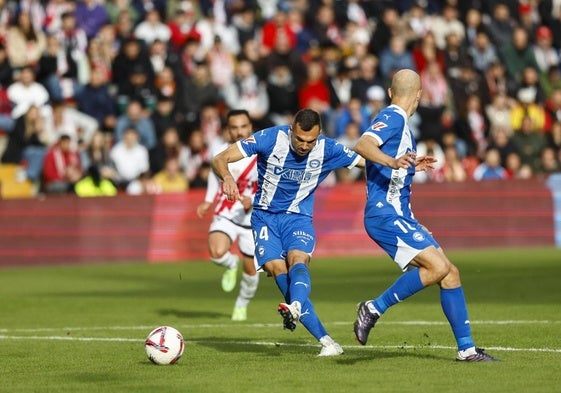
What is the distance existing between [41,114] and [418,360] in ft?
51.1

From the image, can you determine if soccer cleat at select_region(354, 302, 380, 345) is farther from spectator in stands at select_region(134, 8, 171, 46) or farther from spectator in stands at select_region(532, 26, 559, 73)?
spectator in stands at select_region(532, 26, 559, 73)

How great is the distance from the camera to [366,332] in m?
11.0

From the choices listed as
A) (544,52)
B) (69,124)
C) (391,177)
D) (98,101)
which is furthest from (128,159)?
(391,177)

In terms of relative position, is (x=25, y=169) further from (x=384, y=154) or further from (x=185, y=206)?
(x=384, y=154)

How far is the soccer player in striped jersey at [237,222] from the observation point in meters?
15.5

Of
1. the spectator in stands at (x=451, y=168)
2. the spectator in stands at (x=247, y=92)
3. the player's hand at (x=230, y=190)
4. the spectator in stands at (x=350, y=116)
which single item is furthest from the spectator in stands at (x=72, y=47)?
the player's hand at (x=230, y=190)

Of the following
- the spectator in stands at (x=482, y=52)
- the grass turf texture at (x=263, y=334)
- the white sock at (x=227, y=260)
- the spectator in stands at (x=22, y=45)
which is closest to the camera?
the grass turf texture at (x=263, y=334)

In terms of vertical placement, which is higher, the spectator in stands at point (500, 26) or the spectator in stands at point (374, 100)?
the spectator in stands at point (500, 26)

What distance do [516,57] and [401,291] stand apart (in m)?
20.5

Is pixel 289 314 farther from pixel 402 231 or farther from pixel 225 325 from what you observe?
pixel 225 325

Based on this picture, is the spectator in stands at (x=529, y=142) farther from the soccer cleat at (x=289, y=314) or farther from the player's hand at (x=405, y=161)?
the player's hand at (x=405, y=161)

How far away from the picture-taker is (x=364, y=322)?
11039 mm

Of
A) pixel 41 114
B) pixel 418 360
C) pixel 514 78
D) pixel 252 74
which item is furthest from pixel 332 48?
pixel 418 360

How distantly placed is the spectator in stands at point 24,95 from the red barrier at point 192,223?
2.15 metres
